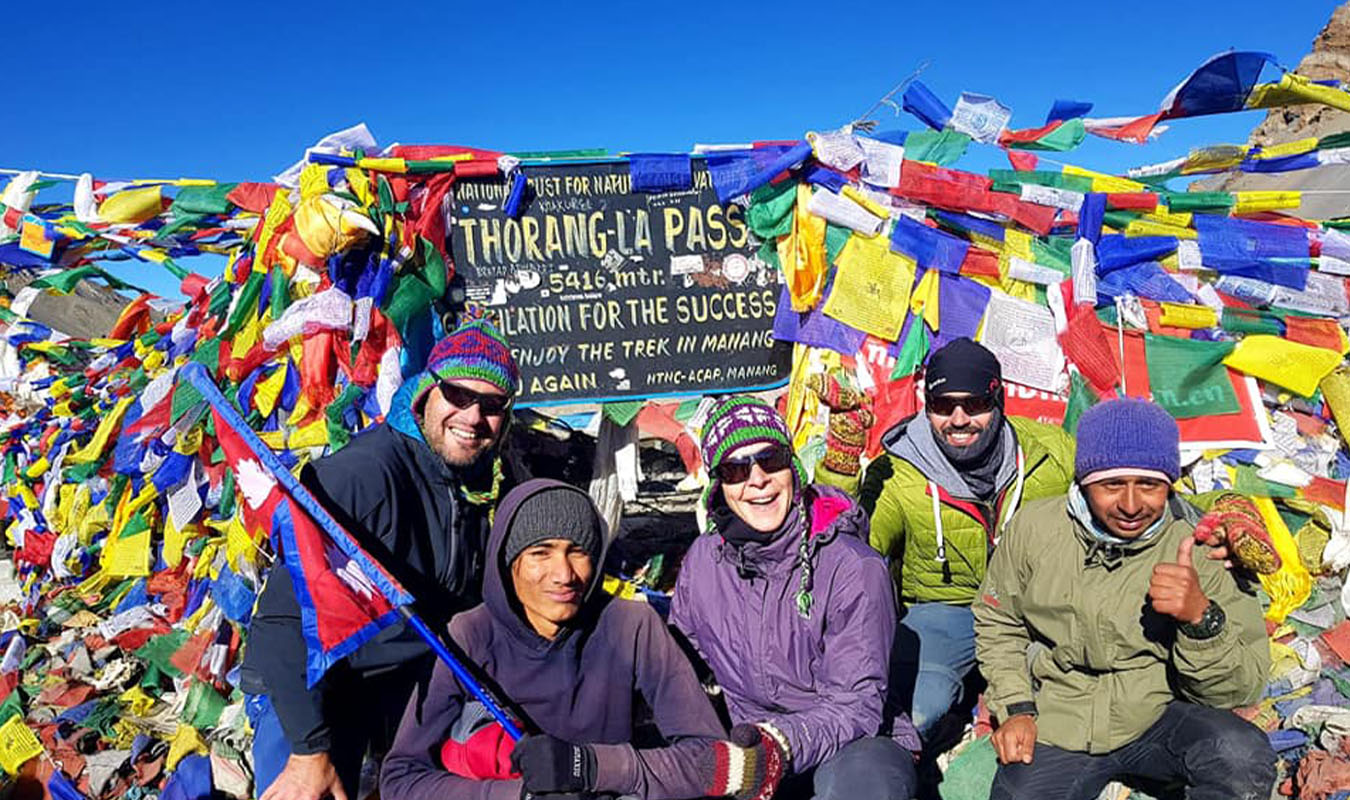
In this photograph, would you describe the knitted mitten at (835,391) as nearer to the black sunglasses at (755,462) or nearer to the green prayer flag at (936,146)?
the green prayer flag at (936,146)

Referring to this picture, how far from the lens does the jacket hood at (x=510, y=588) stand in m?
2.56

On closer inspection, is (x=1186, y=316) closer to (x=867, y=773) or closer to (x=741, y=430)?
(x=741, y=430)

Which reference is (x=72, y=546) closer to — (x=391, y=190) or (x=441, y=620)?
(x=391, y=190)

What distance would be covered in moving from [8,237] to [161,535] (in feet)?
6.76

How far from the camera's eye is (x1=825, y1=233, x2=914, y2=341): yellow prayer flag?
4684mm

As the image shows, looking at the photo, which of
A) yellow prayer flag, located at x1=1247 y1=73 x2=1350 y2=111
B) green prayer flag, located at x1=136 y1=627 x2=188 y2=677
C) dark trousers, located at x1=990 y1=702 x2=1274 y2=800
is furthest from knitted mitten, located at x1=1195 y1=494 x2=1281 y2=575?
green prayer flag, located at x1=136 y1=627 x2=188 y2=677

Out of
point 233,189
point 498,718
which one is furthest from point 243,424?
point 233,189

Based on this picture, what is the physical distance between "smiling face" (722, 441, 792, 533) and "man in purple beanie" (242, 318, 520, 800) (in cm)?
91

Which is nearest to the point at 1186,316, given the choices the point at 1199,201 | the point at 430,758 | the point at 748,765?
the point at 1199,201

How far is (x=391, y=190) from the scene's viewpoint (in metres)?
4.56

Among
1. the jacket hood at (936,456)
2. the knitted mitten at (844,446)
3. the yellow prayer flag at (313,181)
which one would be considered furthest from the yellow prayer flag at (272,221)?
the jacket hood at (936,456)

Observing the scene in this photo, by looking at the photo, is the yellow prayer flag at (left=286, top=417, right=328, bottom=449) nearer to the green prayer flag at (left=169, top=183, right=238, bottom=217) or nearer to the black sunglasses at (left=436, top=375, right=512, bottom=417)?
the green prayer flag at (left=169, top=183, right=238, bottom=217)

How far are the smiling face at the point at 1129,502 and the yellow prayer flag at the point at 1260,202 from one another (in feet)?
8.30

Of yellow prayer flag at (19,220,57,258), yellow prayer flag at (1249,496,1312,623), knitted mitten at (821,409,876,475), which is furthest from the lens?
yellow prayer flag at (19,220,57,258)
